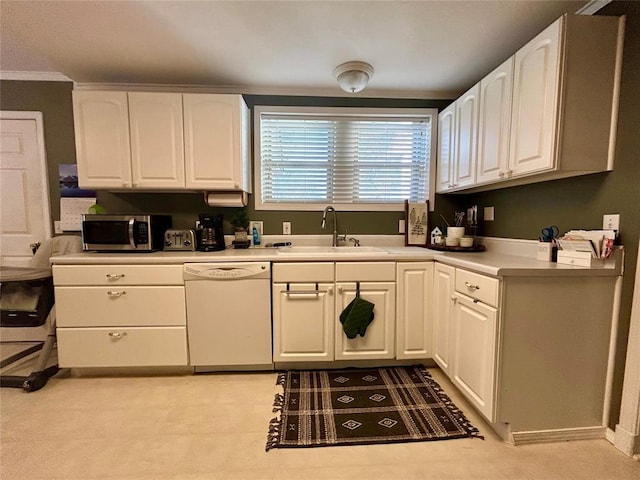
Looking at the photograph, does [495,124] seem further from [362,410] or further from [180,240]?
[180,240]

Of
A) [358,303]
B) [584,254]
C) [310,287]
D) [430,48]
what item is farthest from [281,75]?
[584,254]

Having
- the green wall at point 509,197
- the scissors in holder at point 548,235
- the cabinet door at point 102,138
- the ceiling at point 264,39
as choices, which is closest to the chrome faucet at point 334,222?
the green wall at point 509,197

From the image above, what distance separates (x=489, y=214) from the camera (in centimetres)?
243

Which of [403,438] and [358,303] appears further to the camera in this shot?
[358,303]

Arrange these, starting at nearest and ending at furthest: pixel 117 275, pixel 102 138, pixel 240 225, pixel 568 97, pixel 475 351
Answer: pixel 568 97 → pixel 475 351 → pixel 117 275 → pixel 102 138 → pixel 240 225

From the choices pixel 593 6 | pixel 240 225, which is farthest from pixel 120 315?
pixel 593 6

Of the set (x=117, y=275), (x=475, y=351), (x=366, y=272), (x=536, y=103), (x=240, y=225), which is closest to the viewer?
(x=536, y=103)

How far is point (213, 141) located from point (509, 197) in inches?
93.1

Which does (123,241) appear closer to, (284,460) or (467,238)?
(284,460)

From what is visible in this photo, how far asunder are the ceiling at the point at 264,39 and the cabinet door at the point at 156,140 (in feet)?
0.92

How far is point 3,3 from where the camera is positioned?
157cm

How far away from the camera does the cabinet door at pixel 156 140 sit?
7.29 ft

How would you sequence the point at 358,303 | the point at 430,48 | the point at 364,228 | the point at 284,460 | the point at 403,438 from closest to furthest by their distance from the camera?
the point at 284,460 → the point at 403,438 → the point at 430,48 → the point at 358,303 → the point at 364,228

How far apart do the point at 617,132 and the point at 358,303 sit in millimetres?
1715
